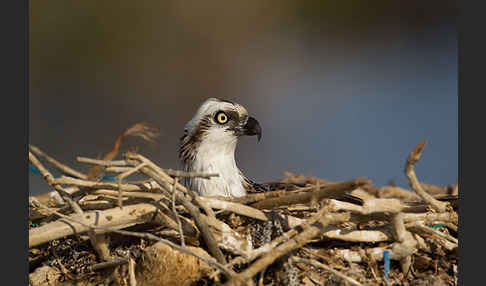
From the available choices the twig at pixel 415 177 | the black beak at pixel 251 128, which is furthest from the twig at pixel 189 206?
the black beak at pixel 251 128

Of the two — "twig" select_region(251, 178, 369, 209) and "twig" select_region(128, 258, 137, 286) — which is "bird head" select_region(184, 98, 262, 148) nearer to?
"twig" select_region(251, 178, 369, 209)

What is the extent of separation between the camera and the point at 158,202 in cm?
143

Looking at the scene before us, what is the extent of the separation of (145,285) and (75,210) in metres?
0.32

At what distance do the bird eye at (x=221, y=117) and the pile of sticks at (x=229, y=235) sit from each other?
60 cm

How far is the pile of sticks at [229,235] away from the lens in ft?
4.39

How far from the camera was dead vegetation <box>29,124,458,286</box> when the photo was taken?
4.39 ft

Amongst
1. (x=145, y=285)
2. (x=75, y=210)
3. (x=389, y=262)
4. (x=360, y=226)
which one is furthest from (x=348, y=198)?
(x=75, y=210)

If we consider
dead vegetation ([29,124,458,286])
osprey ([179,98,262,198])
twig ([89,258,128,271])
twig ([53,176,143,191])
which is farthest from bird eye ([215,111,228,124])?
twig ([89,258,128,271])

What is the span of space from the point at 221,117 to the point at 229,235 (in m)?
0.73

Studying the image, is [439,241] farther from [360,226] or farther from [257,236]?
[257,236]

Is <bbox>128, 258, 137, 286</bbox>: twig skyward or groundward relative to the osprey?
groundward

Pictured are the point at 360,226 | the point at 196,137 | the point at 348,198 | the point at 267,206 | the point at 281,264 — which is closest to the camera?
the point at 281,264

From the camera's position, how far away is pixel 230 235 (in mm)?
1424

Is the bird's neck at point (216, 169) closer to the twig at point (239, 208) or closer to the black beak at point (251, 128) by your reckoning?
the black beak at point (251, 128)
